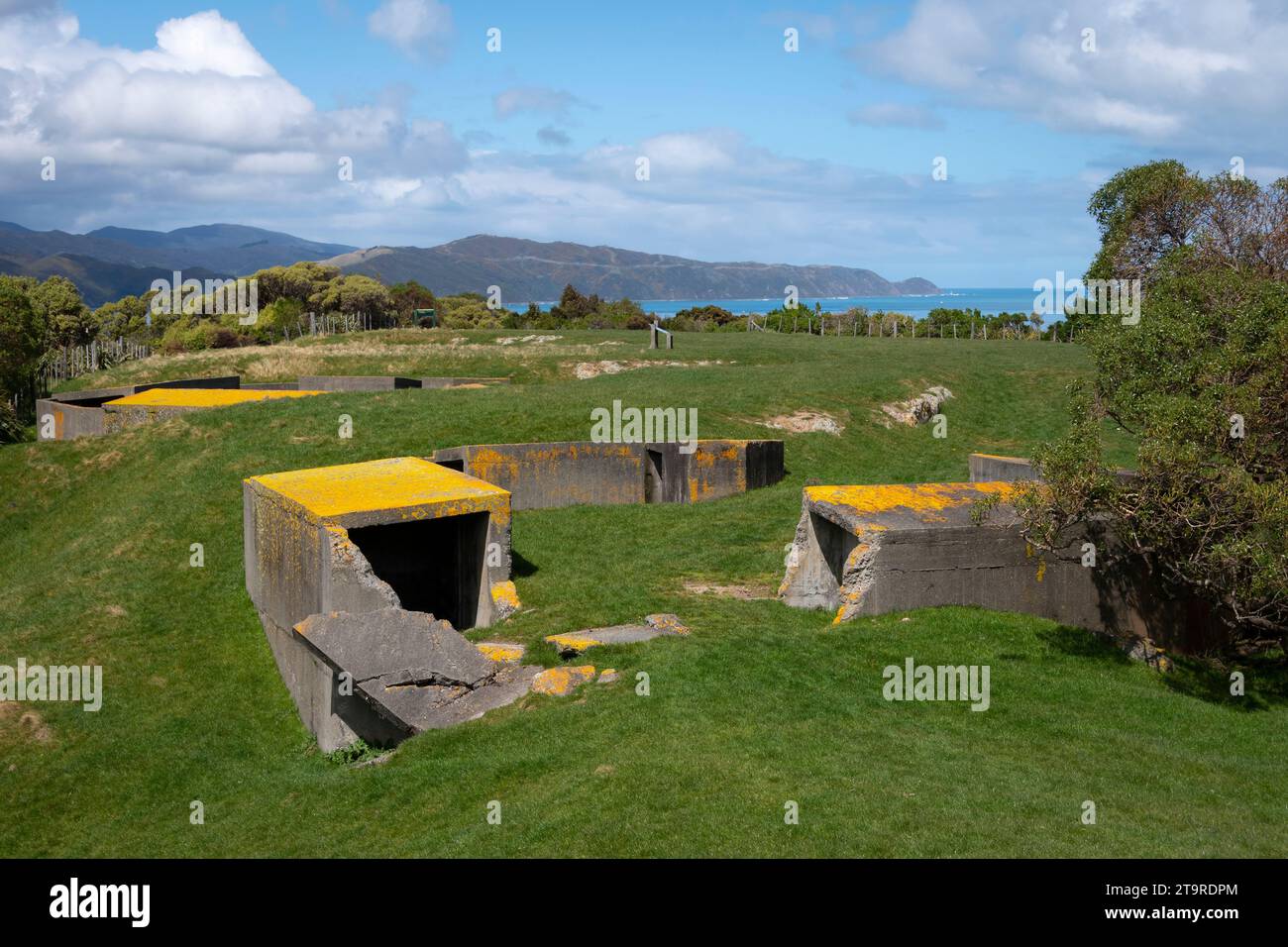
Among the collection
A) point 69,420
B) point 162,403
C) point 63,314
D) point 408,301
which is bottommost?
point 69,420

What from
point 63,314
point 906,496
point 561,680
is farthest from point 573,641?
point 63,314

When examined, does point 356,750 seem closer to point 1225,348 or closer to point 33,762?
point 33,762

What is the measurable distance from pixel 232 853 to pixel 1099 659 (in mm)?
11121

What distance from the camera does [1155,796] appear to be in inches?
413

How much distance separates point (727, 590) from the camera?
58.2 feet

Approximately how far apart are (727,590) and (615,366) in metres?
29.0

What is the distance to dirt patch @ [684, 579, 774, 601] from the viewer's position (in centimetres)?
1733

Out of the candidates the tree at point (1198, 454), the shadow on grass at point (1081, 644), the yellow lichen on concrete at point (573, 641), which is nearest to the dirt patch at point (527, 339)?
the tree at point (1198, 454)

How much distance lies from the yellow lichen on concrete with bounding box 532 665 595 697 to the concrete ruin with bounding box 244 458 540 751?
0.28 meters

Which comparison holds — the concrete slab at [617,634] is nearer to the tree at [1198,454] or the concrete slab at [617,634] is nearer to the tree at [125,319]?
the tree at [1198,454]

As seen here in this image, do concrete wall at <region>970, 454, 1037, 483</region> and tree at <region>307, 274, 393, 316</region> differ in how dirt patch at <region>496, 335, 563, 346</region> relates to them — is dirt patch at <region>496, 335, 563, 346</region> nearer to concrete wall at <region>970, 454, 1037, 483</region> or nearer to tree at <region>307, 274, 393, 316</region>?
tree at <region>307, 274, 393, 316</region>

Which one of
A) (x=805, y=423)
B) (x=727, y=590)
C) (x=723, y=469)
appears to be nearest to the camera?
(x=727, y=590)

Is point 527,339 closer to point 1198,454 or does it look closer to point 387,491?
point 387,491

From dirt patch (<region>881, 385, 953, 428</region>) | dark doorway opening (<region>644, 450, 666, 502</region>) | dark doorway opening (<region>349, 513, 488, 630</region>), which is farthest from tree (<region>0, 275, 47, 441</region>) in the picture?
dirt patch (<region>881, 385, 953, 428</region>)
